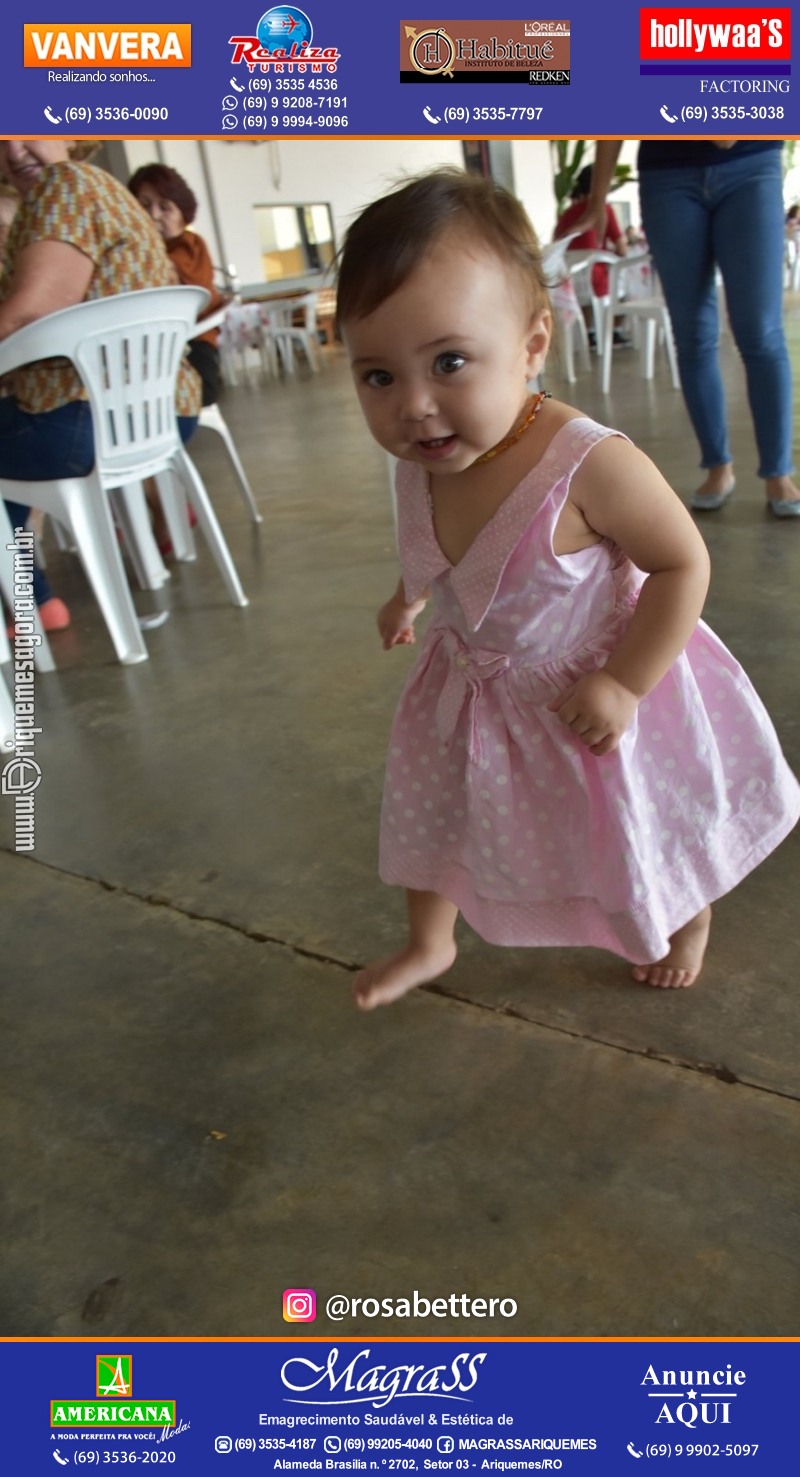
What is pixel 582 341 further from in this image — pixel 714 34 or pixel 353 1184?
Result: pixel 353 1184

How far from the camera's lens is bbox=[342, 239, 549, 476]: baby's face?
0.84m

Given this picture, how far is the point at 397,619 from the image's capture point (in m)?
1.15

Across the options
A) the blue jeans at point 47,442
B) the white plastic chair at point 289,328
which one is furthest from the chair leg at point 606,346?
the white plastic chair at point 289,328

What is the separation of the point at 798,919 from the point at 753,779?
218 millimetres

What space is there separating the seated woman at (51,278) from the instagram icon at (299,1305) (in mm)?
1836

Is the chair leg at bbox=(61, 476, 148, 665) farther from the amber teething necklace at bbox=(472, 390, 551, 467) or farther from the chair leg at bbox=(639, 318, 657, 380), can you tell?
the chair leg at bbox=(639, 318, 657, 380)

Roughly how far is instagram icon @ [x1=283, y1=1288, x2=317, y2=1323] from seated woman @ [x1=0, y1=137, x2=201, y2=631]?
72.3 inches

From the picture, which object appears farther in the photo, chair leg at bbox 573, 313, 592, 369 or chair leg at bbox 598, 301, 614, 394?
chair leg at bbox 573, 313, 592, 369

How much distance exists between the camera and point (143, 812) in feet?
5.44

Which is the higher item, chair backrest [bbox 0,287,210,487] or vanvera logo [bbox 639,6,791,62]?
vanvera logo [bbox 639,6,791,62]

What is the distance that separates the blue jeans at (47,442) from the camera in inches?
87.7

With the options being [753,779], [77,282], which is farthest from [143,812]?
[77,282]
